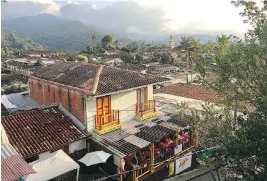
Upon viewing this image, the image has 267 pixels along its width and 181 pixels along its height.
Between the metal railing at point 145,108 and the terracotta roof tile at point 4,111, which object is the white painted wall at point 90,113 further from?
the terracotta roof tile at point 4,111

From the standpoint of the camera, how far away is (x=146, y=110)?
2016 centimetres

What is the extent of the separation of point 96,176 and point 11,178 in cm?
742

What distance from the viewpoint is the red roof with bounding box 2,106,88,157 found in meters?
14.7

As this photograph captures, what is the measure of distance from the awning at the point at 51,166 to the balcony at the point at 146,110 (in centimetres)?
670

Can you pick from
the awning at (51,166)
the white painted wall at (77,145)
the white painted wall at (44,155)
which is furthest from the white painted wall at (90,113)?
the awning at (51,166)

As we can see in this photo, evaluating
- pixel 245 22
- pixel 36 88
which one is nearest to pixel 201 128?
pixel 245 22

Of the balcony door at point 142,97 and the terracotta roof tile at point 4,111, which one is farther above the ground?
the balcony door at point 142,97

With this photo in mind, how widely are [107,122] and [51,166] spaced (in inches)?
202

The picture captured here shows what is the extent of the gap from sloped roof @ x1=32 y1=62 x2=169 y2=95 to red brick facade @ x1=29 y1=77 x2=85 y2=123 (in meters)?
0.50

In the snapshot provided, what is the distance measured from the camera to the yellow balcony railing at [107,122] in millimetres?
17422

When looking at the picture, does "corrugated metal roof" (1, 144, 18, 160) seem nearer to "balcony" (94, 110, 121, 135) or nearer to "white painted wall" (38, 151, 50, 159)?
"white painted wall" (38, 151, 50, 159)

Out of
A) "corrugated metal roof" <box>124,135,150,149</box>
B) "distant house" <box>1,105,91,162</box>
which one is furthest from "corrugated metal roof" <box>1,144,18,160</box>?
"corrugated metal roof" <box>124,135,150,149</box>

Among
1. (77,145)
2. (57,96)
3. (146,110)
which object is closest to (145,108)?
(146,110)

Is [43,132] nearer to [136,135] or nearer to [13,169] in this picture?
[136,135]
